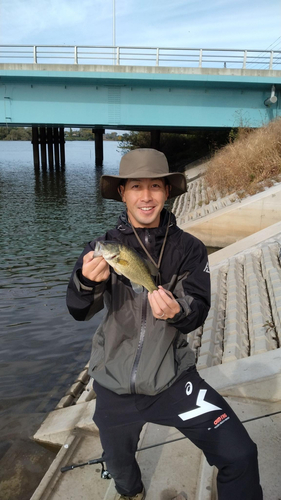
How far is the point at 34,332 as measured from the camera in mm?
7418

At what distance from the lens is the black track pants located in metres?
2.21

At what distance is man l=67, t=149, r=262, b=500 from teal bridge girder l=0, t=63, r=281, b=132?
69.2ft

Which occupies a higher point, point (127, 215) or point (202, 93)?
point (202, 93)

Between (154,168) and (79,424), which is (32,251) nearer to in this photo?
(79,424)

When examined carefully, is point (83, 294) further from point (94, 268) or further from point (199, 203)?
point (199, 203)

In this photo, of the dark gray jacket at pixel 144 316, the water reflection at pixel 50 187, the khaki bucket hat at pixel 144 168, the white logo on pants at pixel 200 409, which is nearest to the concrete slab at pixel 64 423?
the dark gray jacket at pixel 144 316

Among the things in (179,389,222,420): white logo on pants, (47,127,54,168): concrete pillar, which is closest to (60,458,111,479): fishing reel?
(179,389,222,420): white logo on pants

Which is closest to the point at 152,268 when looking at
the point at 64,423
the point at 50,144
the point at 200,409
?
the point at 200,409

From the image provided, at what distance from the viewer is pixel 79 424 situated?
4.12 m

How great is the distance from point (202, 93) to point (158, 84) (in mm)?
2742

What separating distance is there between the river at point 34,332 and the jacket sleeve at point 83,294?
2.39 m

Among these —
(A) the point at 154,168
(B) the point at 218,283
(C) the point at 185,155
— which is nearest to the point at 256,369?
(A) the point at 154,168

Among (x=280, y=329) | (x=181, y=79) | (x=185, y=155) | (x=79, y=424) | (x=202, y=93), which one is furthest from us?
(x=185, y=155)

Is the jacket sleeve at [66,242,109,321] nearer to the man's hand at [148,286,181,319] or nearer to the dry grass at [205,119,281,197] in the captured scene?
the man's hand at [148,286,181,319]
